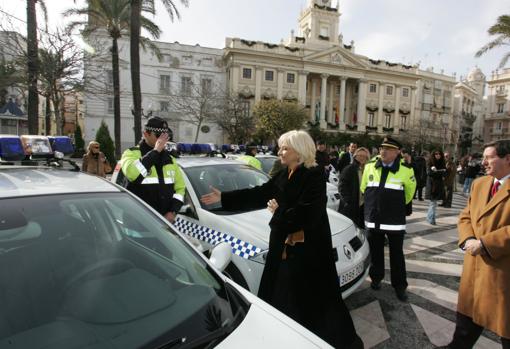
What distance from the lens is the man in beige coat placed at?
7.48ft

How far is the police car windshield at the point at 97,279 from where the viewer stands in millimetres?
1309

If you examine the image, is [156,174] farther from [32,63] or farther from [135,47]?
[32,63]

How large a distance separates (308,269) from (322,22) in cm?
5928

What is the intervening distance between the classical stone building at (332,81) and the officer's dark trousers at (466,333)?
43.2 metres

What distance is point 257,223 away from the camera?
3.33m

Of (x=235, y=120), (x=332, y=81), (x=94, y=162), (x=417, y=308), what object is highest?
(x=332, y=81)

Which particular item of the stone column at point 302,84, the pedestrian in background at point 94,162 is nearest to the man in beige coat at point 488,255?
the pedestrian in background at point 94,162

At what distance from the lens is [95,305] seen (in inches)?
57.3

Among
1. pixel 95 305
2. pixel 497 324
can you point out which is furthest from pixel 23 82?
pixel 497 324

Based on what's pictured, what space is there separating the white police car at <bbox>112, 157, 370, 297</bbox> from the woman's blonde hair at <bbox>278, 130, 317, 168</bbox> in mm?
894

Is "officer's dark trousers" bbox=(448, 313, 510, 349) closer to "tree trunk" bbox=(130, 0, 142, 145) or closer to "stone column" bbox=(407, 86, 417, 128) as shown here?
"tree trunk" bbox=(130, 0, 142, 145)

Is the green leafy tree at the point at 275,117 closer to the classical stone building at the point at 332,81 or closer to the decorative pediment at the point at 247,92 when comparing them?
the classical stone building at the point at 332,81

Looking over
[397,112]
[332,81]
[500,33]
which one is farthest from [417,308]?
[397,112]

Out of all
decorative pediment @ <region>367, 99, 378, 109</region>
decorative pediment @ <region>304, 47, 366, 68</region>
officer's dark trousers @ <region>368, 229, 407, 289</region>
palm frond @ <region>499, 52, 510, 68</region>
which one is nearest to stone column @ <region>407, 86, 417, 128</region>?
decorative pediment @ <region>367, 99, 378, 109</region>
